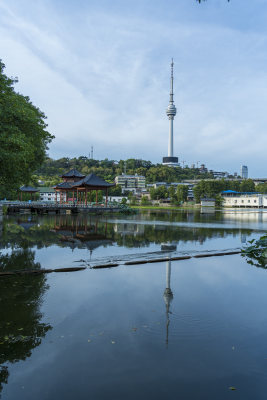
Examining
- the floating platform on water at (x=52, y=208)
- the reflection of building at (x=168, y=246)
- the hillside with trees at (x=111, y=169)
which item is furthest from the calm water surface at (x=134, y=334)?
the hillside with trees at (x=111, y=169)

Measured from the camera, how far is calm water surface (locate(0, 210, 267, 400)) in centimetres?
375

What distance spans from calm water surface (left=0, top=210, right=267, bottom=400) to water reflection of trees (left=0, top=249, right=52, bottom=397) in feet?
0.06

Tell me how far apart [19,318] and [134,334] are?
7.53 feet

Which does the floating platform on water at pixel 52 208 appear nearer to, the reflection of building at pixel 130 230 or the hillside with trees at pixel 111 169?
the reflection of building at pixel 130 230

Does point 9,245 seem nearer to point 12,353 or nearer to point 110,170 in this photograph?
point 12,353

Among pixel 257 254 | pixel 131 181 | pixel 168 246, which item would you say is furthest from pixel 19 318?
pixel 131 181

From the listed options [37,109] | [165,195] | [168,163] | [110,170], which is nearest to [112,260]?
[37,109]

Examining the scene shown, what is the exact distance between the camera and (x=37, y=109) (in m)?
21.8

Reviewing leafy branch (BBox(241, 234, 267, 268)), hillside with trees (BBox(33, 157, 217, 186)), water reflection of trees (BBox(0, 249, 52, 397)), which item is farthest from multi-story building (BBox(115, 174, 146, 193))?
water reflection of trees (BBox(0, 249, 52, 397))

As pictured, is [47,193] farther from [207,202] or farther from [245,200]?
[245,200]

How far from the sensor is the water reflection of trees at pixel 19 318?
4.36 metres

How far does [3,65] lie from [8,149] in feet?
15.5

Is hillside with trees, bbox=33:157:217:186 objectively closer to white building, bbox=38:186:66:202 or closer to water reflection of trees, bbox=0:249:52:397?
white building, bbox=38:186:66:202

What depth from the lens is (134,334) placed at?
5.00m
